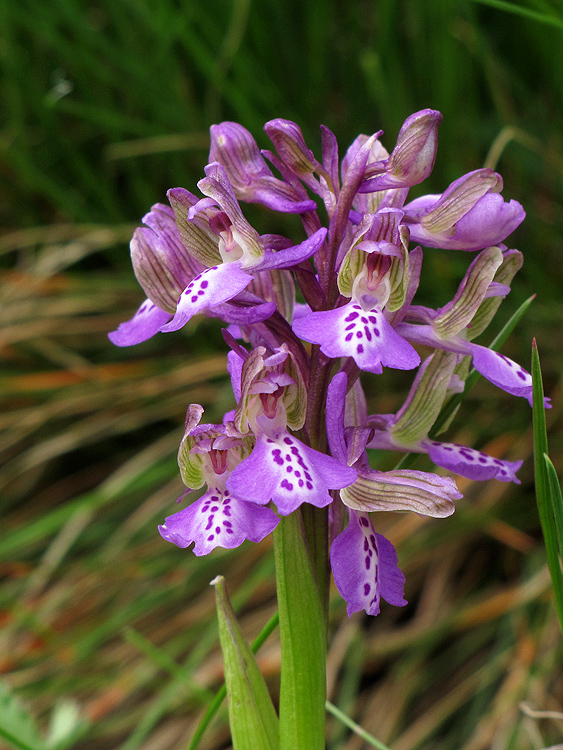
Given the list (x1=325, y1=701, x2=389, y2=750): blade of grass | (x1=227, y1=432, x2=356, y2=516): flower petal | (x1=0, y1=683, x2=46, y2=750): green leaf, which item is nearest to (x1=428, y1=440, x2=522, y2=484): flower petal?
(x1=227, y1=432, x2=356, y2=516): flower petal

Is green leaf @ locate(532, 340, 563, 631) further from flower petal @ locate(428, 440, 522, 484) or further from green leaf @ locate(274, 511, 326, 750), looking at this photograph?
green leaf @ locate(274, 511, 326, 750)

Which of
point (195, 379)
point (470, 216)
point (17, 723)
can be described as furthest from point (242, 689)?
point (195, 379)

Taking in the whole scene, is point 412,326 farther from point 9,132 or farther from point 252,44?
point 9,132

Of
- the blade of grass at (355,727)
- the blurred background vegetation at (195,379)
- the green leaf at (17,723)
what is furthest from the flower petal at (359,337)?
the blurred background vegetation at (195,379)

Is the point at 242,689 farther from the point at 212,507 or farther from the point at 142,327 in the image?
the point at 142,327

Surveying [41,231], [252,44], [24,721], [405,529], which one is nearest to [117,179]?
[41,231]

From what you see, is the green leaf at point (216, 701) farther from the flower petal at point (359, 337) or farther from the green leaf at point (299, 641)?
the flower petal at point (359, 337)
